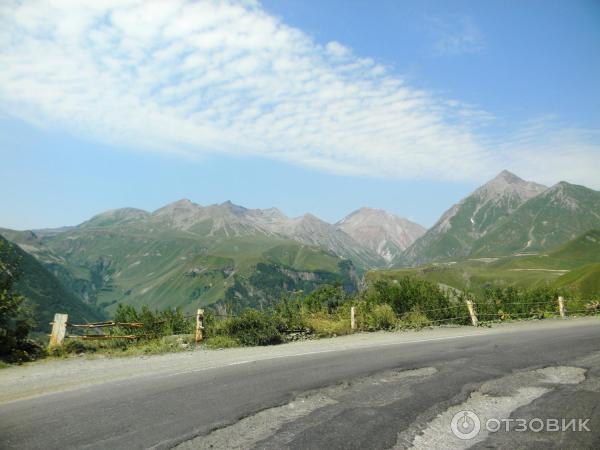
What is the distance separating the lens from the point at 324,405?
24.3ft

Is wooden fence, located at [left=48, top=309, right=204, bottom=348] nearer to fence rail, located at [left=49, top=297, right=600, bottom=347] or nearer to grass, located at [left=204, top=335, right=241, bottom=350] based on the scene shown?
fence rail, located at [left=49, top=297, right=600, bottom=347]

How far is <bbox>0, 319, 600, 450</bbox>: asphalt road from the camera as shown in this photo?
19.6 feet

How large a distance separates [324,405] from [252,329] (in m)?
10.3

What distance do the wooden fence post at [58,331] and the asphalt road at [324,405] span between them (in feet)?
22.8

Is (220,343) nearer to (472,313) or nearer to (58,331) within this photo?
(58,331)

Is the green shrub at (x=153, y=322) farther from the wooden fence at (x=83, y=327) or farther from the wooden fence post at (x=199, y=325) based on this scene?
the wooden fence post at (x=199, y=325)

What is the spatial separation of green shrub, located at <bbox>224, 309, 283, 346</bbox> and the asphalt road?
5.37 meters

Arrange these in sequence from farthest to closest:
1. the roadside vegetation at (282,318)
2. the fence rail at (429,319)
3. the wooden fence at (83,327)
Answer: the fence rail at (429,319), the wooden fence at (83,327), the roadside vegetation at (282,318)

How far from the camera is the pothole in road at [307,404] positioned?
19.4ft

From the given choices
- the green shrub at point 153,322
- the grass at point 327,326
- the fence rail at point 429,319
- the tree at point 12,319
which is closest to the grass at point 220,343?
the fence rail at point 429,319

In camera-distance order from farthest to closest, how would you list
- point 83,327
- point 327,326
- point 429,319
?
point 429,319 → point 327,326 → point 83,327

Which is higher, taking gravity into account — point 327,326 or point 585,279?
point 585,279

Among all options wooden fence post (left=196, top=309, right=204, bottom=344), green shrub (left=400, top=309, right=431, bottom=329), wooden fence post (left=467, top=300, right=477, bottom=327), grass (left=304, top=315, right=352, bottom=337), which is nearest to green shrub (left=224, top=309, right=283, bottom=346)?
wooden fence post (left=196, top=309, right=204, bottom=344)

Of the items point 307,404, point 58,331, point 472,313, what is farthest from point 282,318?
point 307,404
